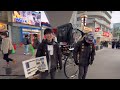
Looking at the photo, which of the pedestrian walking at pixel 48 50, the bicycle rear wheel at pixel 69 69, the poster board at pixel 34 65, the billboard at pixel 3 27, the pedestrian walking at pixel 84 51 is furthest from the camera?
the billboard at pixel 3 27

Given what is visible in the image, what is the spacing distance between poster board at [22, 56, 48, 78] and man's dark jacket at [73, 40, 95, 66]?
1.20 meters

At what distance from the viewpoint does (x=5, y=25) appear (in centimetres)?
1756

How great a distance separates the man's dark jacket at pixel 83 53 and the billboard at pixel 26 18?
1563cm

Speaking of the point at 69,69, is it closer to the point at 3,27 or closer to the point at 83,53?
the point at 83,53

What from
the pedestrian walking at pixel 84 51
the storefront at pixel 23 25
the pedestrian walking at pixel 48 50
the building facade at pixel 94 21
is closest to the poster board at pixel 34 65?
the pedestrian walking at pixel 48 50

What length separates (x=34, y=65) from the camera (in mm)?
3262

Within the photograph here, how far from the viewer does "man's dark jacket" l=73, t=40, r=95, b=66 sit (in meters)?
4.11

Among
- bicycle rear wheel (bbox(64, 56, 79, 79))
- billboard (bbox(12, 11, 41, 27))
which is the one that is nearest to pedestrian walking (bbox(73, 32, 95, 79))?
bicycle rear wheel (bbox(64, 56, 79, 79))

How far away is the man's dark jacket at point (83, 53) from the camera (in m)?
4.11

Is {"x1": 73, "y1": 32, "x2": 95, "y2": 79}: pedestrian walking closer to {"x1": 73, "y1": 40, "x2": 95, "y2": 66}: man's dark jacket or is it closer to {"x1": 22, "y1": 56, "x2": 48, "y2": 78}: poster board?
{"x1": 73, "y1": 40, "x2": 95, "y2": 66}: man's dark jacket

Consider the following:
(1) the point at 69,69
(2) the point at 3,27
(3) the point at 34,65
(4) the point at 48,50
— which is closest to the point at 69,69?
(1) the point at 69,69

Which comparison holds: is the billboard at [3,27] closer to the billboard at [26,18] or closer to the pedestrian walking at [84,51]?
the billboard at [26,18]
